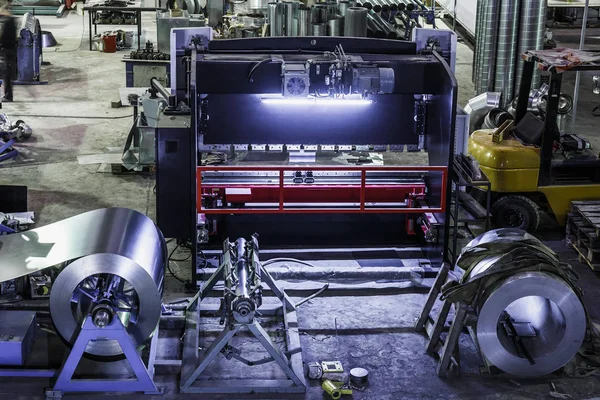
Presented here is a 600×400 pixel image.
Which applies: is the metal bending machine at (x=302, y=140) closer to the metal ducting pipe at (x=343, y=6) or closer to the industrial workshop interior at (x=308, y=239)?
the industrial workshop interior at (x=308, y=239)

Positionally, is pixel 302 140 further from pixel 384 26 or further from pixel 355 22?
pixel 384 26

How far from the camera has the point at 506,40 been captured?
13266mm

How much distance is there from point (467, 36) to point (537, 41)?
638cm

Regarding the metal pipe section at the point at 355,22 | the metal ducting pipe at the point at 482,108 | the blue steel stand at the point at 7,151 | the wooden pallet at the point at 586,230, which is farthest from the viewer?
the metal pipe section at the point at 355,22

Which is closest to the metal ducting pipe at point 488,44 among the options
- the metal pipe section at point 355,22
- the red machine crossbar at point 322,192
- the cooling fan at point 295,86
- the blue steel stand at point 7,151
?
the metal pipe section at point 355,22

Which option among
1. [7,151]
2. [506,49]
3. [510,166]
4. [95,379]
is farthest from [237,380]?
[506,49]

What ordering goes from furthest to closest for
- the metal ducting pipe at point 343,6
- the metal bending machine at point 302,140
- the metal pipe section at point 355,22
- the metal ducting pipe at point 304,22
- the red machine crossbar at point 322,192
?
the metal ducting pipe at point 343,6, the metal ducting pipe at point 304,22, the metal pipe section at point 355,22, the red machine crossbar at point 322,192, the metal bending machine at point 302,140

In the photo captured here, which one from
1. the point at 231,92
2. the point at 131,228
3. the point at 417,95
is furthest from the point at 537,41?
the point at 131,228

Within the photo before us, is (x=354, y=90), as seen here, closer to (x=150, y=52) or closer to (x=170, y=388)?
(x=170, y=388)

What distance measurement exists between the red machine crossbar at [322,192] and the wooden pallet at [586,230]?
5.08 ft

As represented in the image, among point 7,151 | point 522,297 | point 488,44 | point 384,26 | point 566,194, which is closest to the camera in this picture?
point 522,297

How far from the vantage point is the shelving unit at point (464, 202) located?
7.98 m

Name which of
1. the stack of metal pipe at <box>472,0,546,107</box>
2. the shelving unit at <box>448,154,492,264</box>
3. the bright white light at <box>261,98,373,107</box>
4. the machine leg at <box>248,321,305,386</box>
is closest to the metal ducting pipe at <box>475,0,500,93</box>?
the stack of metal pipe at <box>472,0,546,107</box>

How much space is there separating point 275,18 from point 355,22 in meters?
1.39
